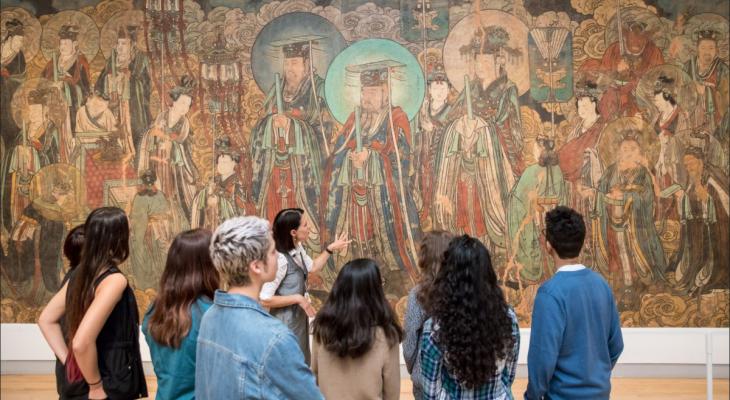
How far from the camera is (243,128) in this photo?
9.02 meters

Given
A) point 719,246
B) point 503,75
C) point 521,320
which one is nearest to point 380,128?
point 503,75

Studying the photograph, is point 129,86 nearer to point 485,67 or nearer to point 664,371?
point 485,67

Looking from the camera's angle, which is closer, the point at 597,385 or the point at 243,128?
the point at 597,385

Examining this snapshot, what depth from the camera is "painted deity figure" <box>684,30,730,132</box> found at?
851 centimetres

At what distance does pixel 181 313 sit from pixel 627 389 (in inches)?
255

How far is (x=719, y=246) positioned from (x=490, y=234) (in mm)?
2817

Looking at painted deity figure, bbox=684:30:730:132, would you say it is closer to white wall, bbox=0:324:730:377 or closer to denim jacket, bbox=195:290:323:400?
white wall, bbox=0:324:730:377

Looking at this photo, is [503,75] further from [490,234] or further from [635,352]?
[635,352]

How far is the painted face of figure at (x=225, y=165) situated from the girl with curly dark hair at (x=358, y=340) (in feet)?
18.5

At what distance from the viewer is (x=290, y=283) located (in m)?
5.22

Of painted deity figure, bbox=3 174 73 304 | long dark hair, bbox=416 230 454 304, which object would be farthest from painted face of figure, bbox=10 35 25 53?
long dark hair, bbox=416 230 454 304

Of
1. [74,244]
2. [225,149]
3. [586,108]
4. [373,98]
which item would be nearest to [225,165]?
[225,149]

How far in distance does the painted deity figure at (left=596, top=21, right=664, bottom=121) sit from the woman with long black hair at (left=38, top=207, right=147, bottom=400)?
6.88m

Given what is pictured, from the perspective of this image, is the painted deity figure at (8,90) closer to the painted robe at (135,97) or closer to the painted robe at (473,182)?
the painted robe at (135,97)
